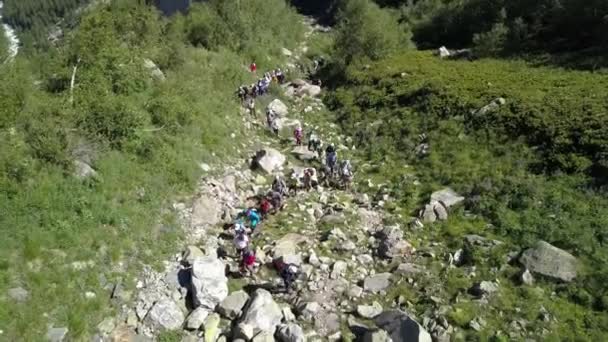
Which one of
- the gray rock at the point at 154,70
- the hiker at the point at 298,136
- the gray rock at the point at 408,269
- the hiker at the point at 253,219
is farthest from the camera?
the hiker at the point at 298,136

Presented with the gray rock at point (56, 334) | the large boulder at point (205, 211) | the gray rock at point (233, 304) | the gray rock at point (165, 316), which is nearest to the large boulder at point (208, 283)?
the gray rock at point (233, 304)

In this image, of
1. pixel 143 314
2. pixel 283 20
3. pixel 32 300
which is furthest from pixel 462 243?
pixel 283 20

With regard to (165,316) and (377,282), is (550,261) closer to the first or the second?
(377,282)

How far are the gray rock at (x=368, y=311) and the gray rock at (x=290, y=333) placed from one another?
1.98 metres

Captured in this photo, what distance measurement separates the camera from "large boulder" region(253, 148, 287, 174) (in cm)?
2427

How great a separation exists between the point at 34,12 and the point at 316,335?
167909 millimetres

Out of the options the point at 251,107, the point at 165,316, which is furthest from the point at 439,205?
the point at 251,107

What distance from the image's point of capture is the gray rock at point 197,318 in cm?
1366

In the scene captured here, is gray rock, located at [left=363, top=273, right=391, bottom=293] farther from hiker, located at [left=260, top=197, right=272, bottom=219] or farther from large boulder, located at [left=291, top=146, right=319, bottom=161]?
large boulder, located at [left=291, top=146, right=319, bottom=161]

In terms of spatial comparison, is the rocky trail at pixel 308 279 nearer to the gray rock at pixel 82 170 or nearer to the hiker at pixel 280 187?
the hiker at pixel 280 187

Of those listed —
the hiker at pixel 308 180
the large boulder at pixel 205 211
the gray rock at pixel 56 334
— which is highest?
the gray rock at pixel 56 334

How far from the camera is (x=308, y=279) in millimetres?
16047

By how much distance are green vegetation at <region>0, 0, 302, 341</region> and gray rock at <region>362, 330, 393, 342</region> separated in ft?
23.3

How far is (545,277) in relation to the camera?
1528 centimetres
